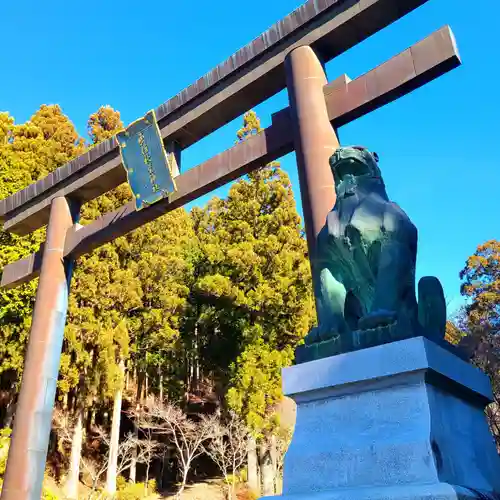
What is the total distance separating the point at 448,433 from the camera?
2107mm

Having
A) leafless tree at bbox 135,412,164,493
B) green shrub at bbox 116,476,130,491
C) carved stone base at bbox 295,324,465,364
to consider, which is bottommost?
green shrub at bbox 116,476,130,491

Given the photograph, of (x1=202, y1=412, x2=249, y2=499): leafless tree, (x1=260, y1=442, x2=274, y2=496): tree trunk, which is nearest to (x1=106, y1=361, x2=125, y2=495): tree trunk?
(x1=202, y1=412, x2=249, y2=499): leafless tree

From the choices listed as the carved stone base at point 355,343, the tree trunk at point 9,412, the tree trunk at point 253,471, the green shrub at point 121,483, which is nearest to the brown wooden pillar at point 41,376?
the carved stone base at point 355,343

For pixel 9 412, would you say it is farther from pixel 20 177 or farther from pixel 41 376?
pixel 41 376

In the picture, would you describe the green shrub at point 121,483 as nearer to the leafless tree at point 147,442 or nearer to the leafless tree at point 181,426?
the leafless tree at point 147,442

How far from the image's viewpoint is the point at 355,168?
112 inches

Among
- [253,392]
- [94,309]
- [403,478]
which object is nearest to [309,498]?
[403,478]

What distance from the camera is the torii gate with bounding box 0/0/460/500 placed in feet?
16.4

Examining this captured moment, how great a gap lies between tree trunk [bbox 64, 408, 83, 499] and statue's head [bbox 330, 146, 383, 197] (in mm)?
13243

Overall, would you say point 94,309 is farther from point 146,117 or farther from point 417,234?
point 417,234

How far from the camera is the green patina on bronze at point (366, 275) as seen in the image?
234 cm

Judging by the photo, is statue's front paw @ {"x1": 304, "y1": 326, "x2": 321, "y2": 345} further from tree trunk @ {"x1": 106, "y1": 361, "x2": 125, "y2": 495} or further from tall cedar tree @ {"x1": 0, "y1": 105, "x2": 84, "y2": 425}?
tree trunk @ {"x1": 106, "y1": 361, "x2": 125, "y2": 495}

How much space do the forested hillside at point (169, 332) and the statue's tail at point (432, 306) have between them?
10.7 m

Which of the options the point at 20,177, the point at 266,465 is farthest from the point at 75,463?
the point at 20,177
